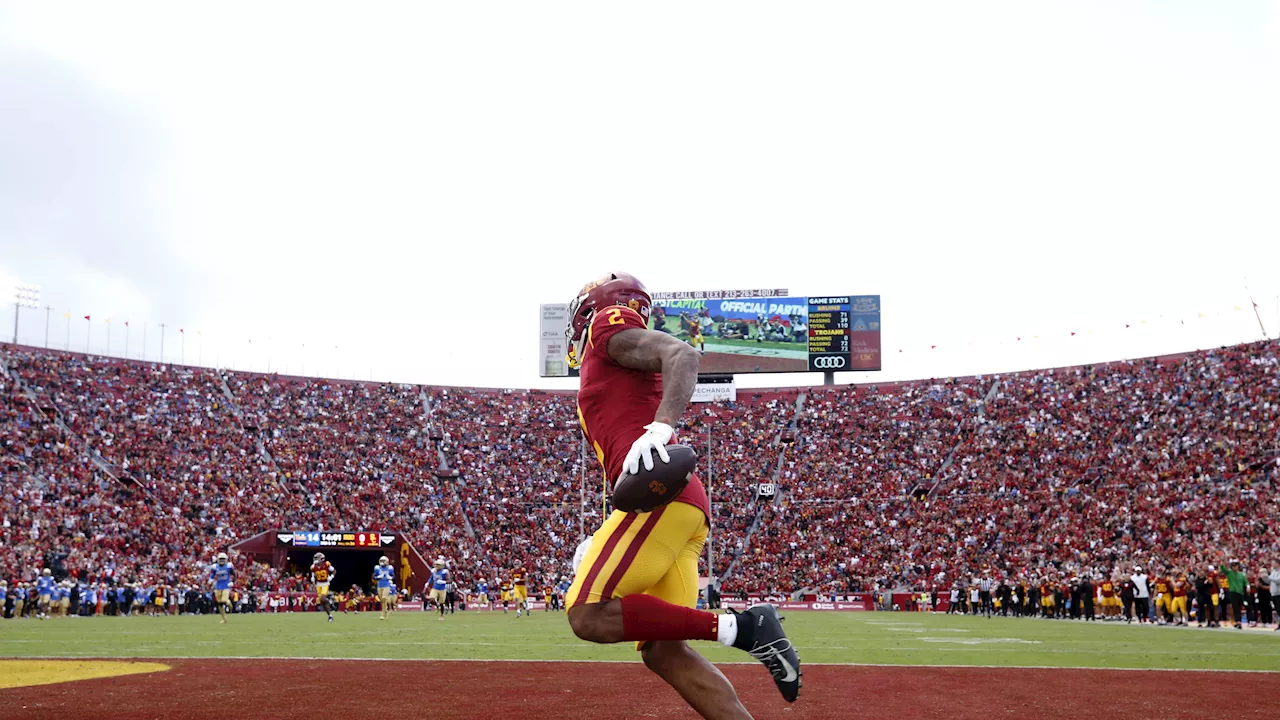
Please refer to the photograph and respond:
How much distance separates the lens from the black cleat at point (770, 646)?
16.9 ft

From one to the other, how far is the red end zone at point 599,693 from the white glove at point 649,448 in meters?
4.14

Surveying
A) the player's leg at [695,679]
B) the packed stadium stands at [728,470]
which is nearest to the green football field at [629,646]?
the player's leg at [695,679]

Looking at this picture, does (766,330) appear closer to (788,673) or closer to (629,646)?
(629,646)

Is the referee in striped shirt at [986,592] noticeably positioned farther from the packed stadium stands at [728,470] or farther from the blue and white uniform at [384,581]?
the blue and white uniform at [384,581]

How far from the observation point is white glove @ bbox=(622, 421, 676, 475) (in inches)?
184

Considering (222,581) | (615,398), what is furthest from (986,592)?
(615,398)

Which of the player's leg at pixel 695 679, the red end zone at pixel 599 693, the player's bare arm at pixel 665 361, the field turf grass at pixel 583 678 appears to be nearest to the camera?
the player's bare arm at pixel 665 361

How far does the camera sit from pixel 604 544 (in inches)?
201

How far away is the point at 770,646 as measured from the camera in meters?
5.17

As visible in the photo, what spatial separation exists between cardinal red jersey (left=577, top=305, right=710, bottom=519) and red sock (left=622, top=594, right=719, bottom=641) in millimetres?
499

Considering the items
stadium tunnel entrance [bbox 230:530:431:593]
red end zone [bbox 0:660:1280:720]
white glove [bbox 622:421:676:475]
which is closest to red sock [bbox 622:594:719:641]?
white glove [bbox 622:421:676:475]

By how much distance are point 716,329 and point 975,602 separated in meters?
16.1

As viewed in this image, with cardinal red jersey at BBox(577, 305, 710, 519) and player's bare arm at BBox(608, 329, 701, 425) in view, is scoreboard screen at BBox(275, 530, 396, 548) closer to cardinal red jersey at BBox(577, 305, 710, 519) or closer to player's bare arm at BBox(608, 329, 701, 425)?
cardinal red jersey at BBox(577, 305, 710, 519)

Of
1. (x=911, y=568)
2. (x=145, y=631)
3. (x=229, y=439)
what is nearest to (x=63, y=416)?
(x=229, y=439)
